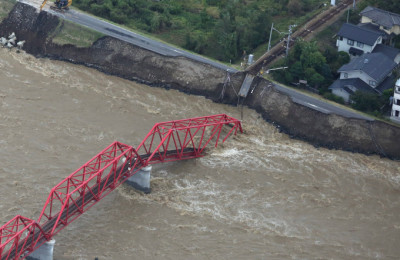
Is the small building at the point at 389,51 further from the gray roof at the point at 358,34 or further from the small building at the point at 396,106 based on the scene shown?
the small building at the point at 396,106

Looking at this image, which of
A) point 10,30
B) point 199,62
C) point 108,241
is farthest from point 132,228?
point 10,30

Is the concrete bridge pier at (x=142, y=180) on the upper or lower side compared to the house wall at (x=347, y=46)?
lower

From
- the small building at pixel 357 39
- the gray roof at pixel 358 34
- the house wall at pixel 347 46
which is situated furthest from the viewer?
the house wall at pixel 347 46

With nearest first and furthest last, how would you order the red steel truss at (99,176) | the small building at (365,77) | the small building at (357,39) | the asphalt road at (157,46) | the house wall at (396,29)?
the red steel truss at (99,176), the asphalt road at (157,46), the small building at (365,77), the small building at (357,39), the house wall at (396,29)

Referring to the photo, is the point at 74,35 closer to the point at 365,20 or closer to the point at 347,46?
the point at 347,46

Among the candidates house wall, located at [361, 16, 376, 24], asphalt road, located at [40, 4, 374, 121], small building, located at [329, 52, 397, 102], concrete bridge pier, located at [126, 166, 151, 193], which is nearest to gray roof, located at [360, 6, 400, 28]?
house wall, located at [361, 16, 376, 24]

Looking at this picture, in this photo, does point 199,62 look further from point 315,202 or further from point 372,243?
point 372,243

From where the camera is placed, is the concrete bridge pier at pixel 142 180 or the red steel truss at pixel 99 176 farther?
the concrete bridge pier at pixel 142 180

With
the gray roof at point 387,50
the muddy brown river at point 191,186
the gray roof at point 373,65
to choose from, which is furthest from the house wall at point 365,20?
the muddy brown river at point 191,186
